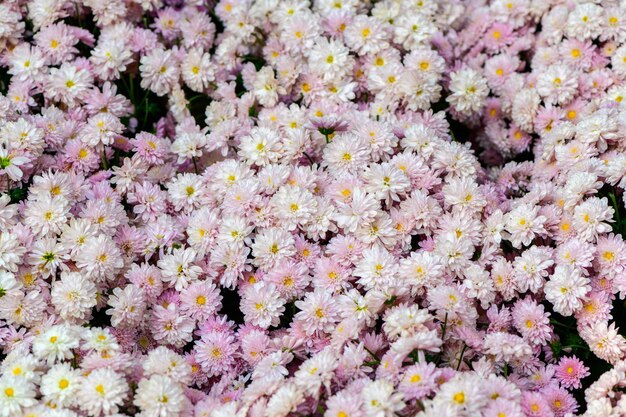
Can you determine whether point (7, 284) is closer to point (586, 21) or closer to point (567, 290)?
point (567, 290)

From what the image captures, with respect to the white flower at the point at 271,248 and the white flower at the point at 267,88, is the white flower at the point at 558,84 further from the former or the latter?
the white flower at the point at 271,248

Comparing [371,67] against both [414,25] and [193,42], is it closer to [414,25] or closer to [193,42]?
[414,25]

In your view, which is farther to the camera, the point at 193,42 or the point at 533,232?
the point at 193,42

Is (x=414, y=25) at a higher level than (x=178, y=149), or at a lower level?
higher

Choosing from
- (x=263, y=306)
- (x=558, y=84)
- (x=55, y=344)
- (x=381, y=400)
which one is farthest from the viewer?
(x=558, y=84)

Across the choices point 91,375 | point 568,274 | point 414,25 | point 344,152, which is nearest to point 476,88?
point 414,25

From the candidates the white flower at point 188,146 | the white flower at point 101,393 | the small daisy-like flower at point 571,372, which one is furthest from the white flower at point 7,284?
the small daisy-like flower at point 571,372

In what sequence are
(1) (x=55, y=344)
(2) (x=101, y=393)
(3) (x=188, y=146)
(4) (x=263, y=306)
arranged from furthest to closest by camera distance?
(3) (x=188, y=146) → (4) (x=263, y=306) → (1) (x=55, y=344) → (2) (x=101, y=393)

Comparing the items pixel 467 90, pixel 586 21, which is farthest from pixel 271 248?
pixel 586 21
